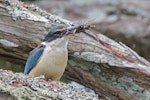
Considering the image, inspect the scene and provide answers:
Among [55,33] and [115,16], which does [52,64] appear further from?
[115,16]

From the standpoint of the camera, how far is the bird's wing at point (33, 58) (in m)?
4.78

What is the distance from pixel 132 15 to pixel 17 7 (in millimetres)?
3839

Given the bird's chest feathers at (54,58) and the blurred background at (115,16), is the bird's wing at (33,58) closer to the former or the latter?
the bird's chest feathers at (54,58)

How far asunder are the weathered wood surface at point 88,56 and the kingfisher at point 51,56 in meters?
0.34

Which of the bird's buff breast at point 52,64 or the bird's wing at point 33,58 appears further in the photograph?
the bird's wing at point 33,58

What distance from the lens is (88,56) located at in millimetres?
5074

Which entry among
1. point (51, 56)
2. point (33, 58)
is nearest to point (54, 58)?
point (51, 56)

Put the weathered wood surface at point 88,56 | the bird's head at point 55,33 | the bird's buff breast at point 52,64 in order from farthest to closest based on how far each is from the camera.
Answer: the weathered wood surface at point 88,56
the bird's head at point 55,33
the bird's buff breast at point 52,64

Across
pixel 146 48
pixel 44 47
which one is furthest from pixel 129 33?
pixel 44 47

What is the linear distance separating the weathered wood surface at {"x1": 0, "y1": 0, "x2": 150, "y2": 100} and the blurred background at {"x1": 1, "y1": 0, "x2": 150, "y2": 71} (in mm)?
3100

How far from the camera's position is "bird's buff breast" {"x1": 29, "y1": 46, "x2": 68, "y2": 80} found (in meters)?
4.62

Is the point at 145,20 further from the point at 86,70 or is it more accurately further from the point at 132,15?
the point at 86,70

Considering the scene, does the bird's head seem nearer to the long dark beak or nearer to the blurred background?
the long dark beak

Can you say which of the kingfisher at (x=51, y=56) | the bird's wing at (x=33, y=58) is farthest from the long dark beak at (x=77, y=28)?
the bird's wing at (x=33, y=58)
